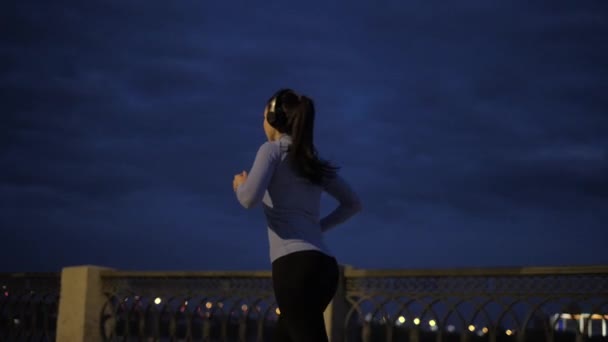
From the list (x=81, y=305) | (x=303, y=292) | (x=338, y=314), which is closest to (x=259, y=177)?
(x=303, y=292)

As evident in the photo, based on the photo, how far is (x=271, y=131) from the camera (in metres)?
3.38

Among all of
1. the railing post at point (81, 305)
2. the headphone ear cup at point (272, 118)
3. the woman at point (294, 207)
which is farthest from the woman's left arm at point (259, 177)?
the railing post at point (81, 305)

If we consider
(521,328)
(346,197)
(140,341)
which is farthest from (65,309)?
(346,197)

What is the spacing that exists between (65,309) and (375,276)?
3.47 metres

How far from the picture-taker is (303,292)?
3090mm

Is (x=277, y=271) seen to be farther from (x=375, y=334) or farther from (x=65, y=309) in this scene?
(x=65, y=309)

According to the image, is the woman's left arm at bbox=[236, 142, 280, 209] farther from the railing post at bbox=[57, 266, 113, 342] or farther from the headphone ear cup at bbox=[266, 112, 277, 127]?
the railing post at bbox=[57, 266, 113, 342]

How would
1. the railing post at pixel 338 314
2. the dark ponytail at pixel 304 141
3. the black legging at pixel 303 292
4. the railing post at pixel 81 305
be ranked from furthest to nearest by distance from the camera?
the railing post at pixel 81 305 < the railing post at pixel 338 314 < the dark ponytail at pixel 304 141 < the black legging at pixel 303 292

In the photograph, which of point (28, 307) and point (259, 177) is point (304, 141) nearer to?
point (259, 177)

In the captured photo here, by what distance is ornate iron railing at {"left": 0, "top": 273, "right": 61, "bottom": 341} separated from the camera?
8273 mm

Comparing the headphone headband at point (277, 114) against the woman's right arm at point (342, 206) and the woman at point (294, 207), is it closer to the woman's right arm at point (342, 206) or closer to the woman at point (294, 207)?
the woman at point (294, 207)

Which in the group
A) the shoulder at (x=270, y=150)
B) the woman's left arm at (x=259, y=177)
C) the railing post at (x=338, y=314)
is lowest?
the railing post at (x=338, y=314)

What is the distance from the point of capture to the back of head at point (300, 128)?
3.24 metres

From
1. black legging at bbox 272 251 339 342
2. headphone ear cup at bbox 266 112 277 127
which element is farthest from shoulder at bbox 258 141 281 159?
black legging at bbox 272 251 339 342
